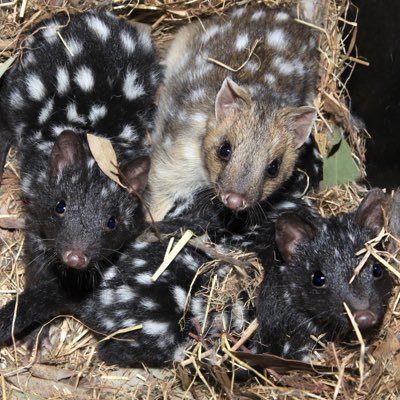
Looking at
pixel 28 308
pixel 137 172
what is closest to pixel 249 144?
pixel 137 172

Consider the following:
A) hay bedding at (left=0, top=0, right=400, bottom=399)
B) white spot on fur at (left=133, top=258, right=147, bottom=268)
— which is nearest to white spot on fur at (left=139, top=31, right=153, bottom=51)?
hay bedding at (left=0, top=0, right=400, bottom=399)

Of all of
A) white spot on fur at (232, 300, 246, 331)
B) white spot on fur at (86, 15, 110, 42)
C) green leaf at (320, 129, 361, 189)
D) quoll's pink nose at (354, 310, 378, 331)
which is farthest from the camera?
green leaf at (320, 129, 361, 189)

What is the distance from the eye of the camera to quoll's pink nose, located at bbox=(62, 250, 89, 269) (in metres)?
3.69

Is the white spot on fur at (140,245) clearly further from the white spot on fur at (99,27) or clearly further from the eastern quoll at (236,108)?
the white spot on fur at (99,27)

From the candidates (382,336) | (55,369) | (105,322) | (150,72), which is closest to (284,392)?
(382,336)

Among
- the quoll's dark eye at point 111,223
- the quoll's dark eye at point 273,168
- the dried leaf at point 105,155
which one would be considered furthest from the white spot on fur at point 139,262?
the quoll's dark eye at point 273,168

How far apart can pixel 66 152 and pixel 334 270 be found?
51.8 inches

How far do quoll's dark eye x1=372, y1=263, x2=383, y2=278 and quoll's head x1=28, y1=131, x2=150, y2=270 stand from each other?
112cm

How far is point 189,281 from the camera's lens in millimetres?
4051

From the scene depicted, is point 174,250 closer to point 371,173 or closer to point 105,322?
point 105,322

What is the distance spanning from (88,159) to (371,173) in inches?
63.5

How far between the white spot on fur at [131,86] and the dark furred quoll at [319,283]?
1.11 m

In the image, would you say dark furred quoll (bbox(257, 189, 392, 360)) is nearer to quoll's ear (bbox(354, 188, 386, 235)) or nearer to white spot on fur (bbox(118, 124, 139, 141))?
quoll's ear (bbox(354, 188, 386, 235))

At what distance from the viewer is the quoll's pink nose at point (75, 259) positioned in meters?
3.69
